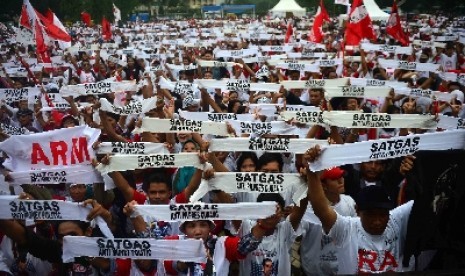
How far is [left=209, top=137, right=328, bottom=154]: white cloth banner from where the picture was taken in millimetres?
5348

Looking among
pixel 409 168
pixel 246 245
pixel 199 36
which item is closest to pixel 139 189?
pixel 246 245

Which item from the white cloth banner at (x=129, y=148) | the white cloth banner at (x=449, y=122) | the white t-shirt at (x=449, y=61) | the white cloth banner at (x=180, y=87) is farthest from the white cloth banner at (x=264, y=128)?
the white t-shirt at (x=449, y=61)

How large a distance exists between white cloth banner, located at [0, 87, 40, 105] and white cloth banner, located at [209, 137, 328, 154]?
554 centimetres

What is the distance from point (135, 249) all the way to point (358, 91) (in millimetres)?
5367

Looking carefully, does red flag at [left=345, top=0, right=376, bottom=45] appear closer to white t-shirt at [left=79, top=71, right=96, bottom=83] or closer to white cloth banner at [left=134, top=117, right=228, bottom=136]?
white t-shirt at [left=79, top=71, right=96, bottom=83]

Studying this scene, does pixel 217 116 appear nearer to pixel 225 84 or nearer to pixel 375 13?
pixel 225 84

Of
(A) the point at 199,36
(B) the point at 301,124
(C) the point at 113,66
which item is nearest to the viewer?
(B) the point at 301,124

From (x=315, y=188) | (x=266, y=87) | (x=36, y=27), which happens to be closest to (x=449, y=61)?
(x=266, y=87)

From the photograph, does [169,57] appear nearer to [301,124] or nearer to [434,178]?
[301,124]

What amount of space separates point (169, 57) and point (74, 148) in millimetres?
11747

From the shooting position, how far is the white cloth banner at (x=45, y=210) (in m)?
3.93

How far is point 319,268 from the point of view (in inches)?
166

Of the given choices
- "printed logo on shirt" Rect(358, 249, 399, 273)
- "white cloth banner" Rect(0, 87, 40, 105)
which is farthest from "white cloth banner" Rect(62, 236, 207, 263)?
"white cloth banner" Rect(0, 87, 40, 105)

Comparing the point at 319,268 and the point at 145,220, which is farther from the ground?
the point at 145,220
